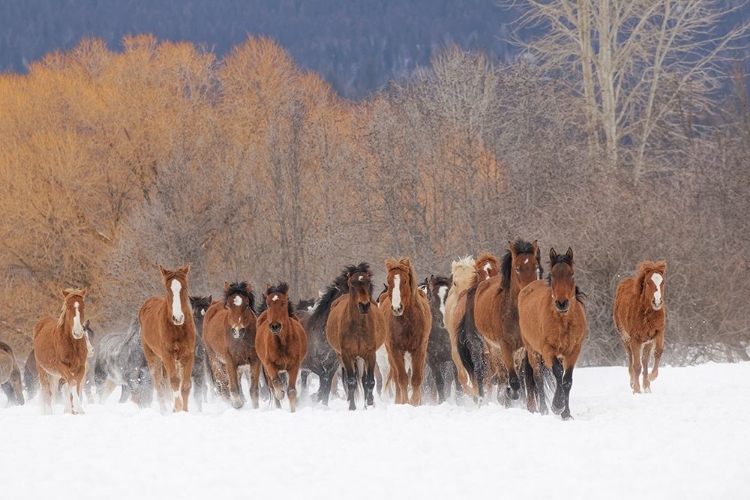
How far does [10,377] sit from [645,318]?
12.6 m

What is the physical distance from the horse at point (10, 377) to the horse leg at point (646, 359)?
1216cm

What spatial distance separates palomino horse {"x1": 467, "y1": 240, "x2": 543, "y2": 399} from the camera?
14.0 metres

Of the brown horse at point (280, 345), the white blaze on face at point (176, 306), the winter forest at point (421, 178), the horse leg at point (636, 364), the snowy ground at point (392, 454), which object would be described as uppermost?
the winter forest at point (421, 178)

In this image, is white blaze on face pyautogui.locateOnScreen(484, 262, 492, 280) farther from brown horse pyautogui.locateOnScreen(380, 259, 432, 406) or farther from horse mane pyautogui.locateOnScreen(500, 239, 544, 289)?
horse mane pyautogui.locateOnScreen(500, 239, 544, 289)

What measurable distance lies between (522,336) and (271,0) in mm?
76970

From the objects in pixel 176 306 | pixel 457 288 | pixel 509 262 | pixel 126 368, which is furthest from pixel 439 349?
pixel 126 368

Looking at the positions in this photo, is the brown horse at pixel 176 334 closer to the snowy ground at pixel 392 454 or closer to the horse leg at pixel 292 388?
the horse leg at pixel 292 388

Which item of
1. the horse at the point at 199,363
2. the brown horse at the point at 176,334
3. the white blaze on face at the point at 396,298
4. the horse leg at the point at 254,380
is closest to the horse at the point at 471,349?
the white blaze on face at the point at 396,298

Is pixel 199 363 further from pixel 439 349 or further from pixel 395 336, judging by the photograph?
pixel 395 336

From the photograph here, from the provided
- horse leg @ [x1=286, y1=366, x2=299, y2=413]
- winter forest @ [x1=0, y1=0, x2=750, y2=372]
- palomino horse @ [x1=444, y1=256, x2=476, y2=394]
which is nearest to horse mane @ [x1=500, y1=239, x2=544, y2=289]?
palomino horse @ [x1=444, y1=256, x2=476, y2=394]

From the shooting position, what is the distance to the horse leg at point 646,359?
50.3 ft

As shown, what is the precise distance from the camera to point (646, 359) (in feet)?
52.5

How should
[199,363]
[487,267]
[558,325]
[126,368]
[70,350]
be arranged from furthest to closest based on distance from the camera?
[126,368] < [199,363] < [487,267] < [70,350] < [558,325]

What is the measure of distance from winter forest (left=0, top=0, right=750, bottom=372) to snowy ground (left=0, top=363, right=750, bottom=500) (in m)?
12.0
